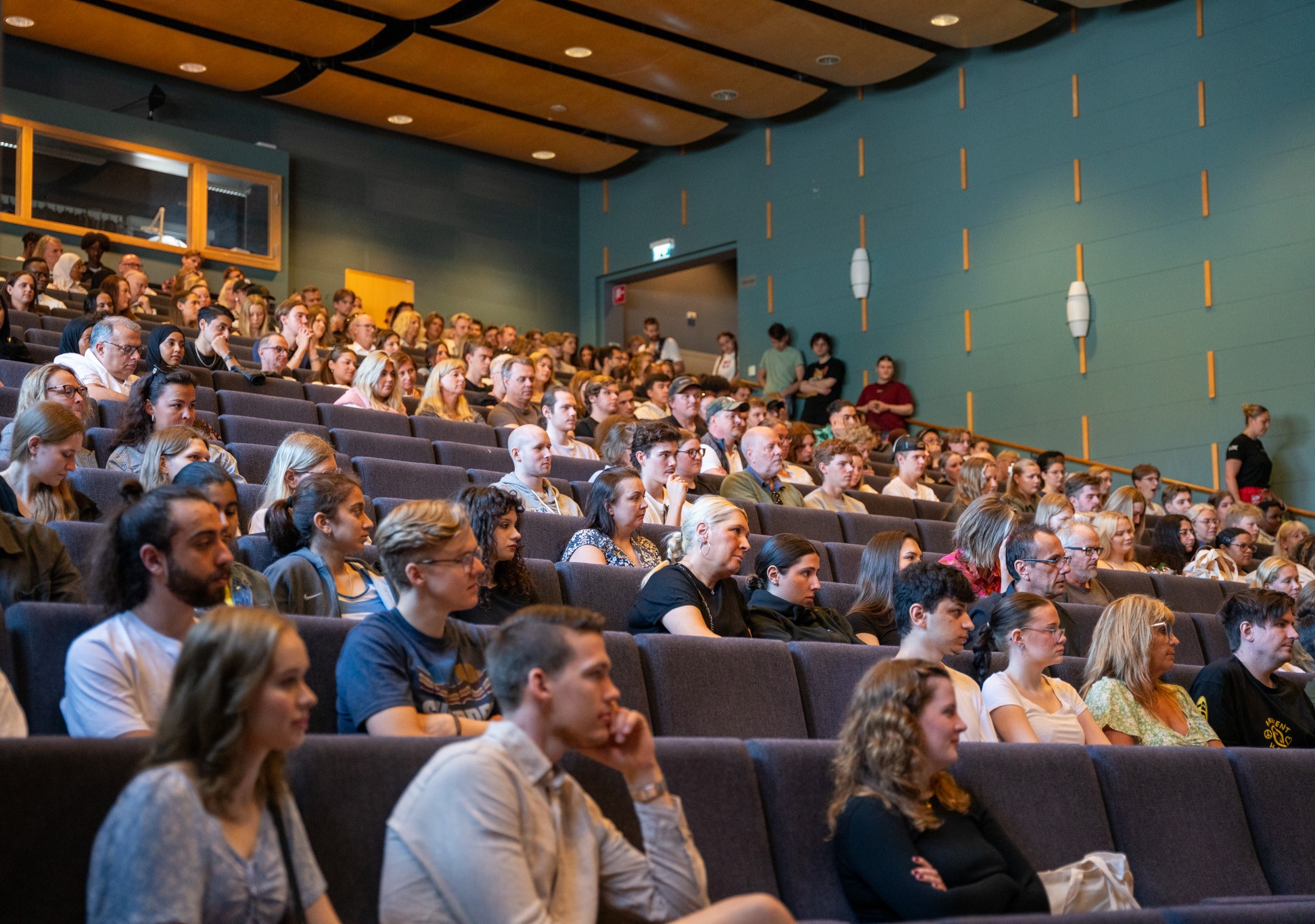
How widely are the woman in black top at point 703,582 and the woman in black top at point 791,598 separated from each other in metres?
0.05

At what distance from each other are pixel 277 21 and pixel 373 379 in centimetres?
403

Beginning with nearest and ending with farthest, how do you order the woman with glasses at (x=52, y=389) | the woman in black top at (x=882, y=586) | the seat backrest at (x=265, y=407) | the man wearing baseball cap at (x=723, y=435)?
the woman in black top at (x=882, y=586) < the woman with glasses at (x=52, y=389) < the seat backrest at (x=265, y=407) < the man wearing baseball cap at (x=723, y=435)

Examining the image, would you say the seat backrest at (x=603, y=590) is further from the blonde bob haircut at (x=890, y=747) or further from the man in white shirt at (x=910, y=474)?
the man in white shirt at (x=910, y=474)

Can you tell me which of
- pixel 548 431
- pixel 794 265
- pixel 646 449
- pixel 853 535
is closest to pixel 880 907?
pixel 646 449

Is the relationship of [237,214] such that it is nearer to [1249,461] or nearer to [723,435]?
[723,435]

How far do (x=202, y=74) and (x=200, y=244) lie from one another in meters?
1.18

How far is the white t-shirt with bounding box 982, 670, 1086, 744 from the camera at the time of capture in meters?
2.57

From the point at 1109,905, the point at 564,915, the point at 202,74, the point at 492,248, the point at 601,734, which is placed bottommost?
the point at 1109,905

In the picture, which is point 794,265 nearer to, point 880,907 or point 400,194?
point 400,194

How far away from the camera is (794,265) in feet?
31.5

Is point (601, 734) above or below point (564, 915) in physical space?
above

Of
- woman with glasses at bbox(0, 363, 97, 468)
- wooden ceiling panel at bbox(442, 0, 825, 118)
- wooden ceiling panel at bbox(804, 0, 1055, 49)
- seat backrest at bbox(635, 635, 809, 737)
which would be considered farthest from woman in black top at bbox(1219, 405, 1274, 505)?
woman with glasses at bbox(0, 363, 97, 468)

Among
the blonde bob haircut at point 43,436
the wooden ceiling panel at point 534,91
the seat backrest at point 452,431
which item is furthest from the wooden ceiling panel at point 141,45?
the blonde bob haircut at point 43,436

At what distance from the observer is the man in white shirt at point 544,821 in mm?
1429
